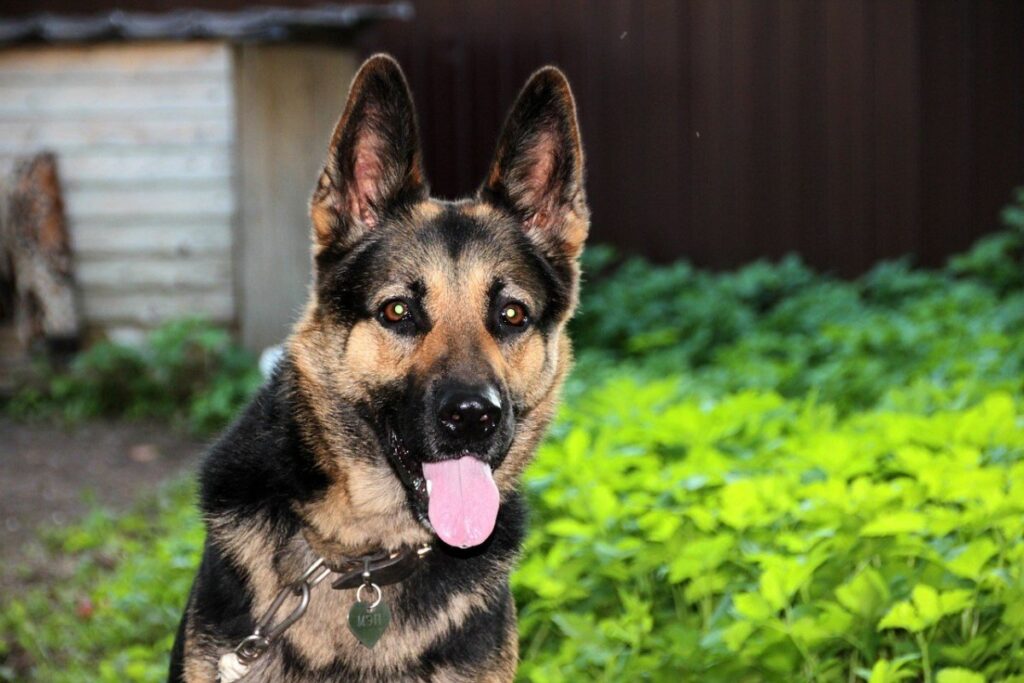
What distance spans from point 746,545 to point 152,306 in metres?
6.15

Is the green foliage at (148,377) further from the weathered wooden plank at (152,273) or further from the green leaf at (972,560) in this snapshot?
the green leaf at (972,560)

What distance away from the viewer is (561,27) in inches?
427

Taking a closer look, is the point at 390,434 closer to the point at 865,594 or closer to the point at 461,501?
the point at 461,501

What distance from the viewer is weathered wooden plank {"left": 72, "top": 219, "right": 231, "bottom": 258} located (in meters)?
9.04

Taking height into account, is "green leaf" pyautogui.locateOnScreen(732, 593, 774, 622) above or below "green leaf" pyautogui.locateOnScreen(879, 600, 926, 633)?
below

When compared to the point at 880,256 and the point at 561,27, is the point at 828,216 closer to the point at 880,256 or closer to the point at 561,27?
the point at 880,256

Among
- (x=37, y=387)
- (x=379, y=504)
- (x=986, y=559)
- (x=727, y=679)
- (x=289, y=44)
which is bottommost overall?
(x=37, y=387)

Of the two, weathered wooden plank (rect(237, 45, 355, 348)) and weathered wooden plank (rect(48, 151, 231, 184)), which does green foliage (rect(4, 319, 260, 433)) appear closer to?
weathered wooden plank (rect(237, 45, 355, 348))

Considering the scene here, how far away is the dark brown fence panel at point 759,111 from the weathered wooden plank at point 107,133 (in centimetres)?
210

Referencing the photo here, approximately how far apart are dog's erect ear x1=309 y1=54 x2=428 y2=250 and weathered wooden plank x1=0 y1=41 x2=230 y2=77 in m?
5.89

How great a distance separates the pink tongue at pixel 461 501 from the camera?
2.98 m

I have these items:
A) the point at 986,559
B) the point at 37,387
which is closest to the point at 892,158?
the point at 37,387

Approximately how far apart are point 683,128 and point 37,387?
5.52 m

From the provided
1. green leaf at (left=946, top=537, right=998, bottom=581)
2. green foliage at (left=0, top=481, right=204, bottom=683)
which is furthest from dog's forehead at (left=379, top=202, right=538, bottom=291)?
green foliage at (left=0, top=481, right=204, bottom=683)
